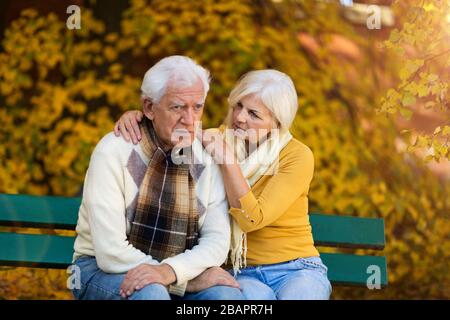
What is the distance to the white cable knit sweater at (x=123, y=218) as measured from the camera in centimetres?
333

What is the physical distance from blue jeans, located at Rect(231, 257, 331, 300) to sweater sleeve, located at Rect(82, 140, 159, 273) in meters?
0.44

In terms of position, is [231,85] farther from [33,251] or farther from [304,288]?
[304,288]

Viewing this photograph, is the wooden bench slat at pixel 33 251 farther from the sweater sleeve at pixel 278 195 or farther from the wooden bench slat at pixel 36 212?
the sweater sleeve at pixel 278 195

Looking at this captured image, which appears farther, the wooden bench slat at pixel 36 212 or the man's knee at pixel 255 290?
the wooden bench slat at pixel 36 212

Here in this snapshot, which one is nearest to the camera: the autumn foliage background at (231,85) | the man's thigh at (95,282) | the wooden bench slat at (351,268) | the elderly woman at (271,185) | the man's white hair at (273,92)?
the man's thigh at (95,282)

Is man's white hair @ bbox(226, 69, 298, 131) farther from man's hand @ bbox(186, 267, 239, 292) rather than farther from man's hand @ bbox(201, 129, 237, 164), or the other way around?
man's hand @ bbox(186, 267, 239, 292)

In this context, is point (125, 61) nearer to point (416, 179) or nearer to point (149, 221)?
point (416, 179)

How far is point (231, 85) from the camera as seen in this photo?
550 centimetres

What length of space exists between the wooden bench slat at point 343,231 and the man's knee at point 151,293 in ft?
4.01

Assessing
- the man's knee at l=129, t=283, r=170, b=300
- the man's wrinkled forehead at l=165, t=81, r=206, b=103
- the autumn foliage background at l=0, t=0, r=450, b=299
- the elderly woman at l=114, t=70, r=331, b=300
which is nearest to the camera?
the man's knee at l=129, t=283, r=170, b=300

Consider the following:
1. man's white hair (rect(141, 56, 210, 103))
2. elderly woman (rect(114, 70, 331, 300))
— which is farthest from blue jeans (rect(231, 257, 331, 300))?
man's white hair (rect(141, 56, 210, 103))

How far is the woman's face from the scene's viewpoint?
370 cm

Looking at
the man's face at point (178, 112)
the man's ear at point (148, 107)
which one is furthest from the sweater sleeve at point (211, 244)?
the man's ear at point (148, 107)
